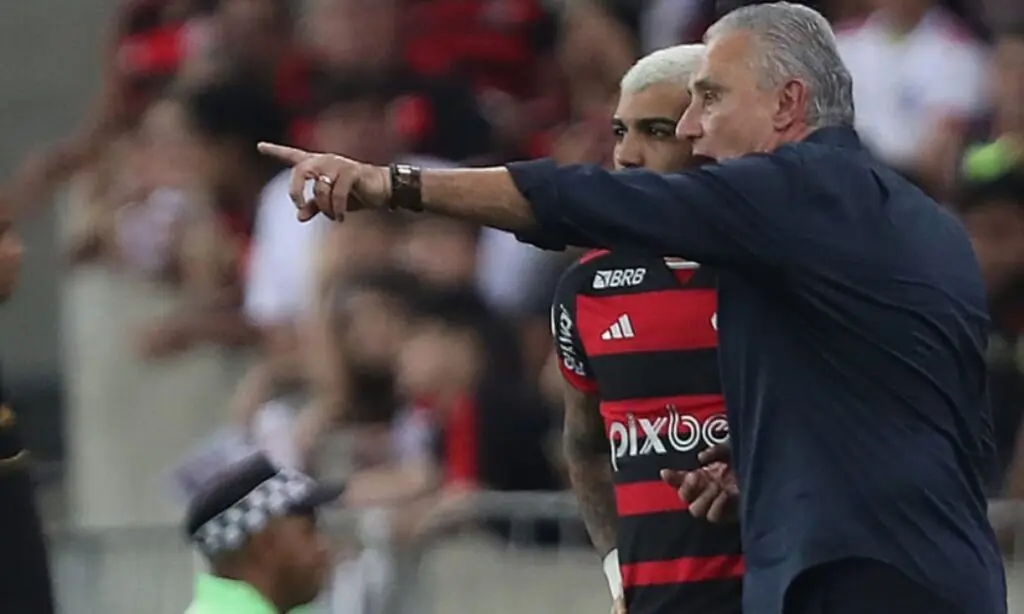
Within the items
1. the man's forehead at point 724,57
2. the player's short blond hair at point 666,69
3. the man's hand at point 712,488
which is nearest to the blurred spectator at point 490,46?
the player's short blond hair at point 666,69

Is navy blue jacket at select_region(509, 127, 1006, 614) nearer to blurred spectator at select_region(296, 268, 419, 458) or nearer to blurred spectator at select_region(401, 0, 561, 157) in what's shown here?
blurred spectator at select_region(296, 268, 419, 458)

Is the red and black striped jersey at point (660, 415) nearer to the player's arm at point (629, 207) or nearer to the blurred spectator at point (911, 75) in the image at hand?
the player's arm at point (629, 207)

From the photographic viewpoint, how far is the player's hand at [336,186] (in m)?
4.24

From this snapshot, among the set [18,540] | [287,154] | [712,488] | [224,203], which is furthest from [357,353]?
[287,154]

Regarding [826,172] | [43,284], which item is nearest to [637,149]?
[826,172]

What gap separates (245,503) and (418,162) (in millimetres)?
3407

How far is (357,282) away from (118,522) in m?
1.49

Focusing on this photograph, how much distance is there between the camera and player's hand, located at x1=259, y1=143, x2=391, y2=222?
4242 millimetres

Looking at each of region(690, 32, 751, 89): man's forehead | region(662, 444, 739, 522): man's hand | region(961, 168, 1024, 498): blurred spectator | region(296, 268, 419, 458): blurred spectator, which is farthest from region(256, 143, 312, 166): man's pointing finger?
region(296, 268, 419, 458): blurred spectator

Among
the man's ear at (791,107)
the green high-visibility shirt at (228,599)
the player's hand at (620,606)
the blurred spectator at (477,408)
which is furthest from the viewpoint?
the blurred spectator at (477,408)

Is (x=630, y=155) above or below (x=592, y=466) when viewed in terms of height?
above

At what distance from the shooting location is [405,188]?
4324 millimetres

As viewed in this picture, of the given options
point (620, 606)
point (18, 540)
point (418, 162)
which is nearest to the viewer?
point (620, 606)

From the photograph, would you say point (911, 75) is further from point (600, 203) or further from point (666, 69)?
point (600, 203)
